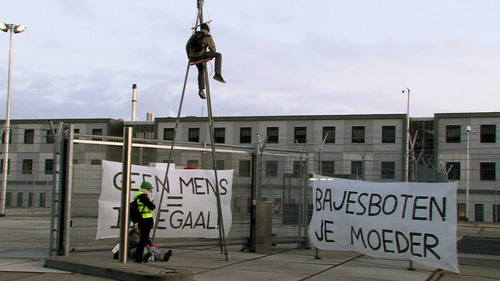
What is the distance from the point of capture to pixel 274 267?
10.7 m

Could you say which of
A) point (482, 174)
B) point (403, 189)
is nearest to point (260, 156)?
point (403, 189)

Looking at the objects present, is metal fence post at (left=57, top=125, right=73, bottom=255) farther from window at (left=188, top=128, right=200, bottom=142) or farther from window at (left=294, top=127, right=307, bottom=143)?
window at (left=188, top=128, right=200, bottom=142)

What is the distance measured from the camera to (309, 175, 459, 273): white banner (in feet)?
33.0

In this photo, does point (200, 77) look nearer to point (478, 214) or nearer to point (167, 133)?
point (478, 214)

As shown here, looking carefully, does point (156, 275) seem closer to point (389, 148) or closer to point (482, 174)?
point (482, 174)

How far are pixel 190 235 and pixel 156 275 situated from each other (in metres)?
3.92

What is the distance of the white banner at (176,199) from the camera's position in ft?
37.3

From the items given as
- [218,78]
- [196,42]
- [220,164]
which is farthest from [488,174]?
[196,42]

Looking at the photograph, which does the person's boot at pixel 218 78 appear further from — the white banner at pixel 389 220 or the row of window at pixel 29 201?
the row of window at pixel 29 201

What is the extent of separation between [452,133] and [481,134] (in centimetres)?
205

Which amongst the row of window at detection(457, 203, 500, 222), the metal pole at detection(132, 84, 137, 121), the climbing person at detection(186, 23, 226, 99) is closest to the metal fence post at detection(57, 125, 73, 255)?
the climbing person at detection(186, 23, 226, 99)

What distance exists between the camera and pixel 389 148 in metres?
41.3

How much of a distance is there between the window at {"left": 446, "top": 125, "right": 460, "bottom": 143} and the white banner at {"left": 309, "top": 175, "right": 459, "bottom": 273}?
31811 mm

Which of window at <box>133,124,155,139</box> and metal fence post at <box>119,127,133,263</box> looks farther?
window at <box>133,124,155,139</box>
